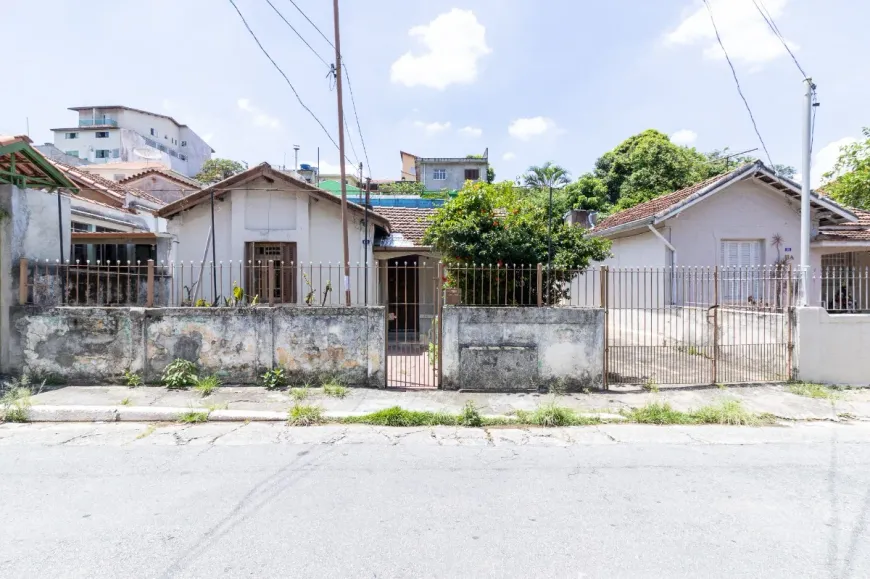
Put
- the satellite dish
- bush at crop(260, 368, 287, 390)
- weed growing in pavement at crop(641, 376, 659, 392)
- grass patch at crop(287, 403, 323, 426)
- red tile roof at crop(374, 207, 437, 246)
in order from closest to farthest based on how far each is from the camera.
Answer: grass patch at crop(287, 403, 323, 426), bush at crop(260, 368, 287, 390), weed growing in pavement at crop(641, 376, 659, 392), red tile roof at crop(374, 207, 437, 246), the satellite dish

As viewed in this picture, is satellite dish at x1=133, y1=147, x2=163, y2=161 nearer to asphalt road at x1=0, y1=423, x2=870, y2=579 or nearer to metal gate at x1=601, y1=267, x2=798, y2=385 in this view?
asphalt road at x1=0, y1=423, x2=870, y2=579

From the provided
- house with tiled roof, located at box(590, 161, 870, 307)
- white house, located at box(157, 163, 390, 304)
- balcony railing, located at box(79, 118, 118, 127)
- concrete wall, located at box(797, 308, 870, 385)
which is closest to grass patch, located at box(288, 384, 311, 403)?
white house, located at box(157, 163, 390, 304)

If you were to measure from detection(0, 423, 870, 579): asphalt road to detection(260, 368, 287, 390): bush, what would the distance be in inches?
76.6

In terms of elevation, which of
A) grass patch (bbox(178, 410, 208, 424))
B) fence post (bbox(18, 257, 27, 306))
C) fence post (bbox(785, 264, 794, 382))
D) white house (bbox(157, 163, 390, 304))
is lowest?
grass patch (bbox(178, 410, 208, 424))

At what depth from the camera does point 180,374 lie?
8008mm

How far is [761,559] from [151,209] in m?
17.5

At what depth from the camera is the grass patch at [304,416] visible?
6.61 metres

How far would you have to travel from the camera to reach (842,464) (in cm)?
513

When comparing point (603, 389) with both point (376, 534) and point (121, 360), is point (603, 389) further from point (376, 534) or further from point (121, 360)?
point (121, 360)

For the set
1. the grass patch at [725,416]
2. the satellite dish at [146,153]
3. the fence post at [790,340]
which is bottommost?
the grass patch at [725,416]

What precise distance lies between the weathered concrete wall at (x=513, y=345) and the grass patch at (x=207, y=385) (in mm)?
3720

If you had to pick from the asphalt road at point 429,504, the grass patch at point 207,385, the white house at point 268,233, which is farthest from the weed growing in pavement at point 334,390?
the white house at point 268,233

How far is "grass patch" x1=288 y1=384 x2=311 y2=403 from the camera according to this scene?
754cm

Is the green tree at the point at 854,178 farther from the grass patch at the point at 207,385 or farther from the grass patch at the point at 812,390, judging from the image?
the grass patch at the point at 207,385
